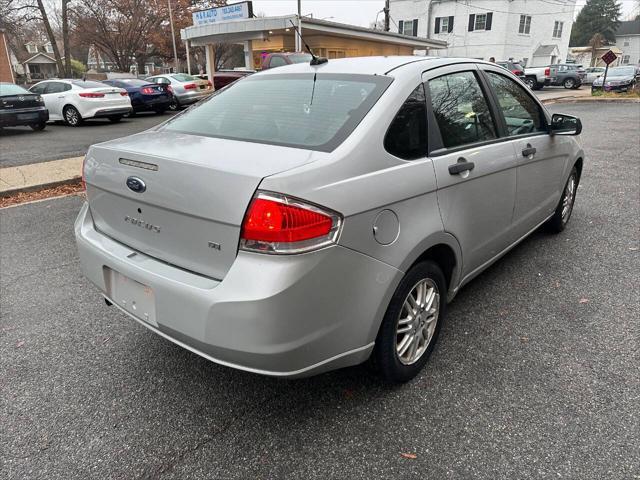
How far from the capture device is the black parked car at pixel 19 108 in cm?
1298

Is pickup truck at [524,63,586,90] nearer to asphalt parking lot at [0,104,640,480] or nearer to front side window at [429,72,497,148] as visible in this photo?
asphalt parking lot at [0,104,640,480]

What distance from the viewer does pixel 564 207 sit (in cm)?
471

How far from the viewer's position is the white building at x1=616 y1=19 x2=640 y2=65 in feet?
222

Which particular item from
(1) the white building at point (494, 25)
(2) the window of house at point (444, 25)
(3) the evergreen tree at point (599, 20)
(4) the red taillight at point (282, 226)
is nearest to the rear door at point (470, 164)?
(4) the red taillight at point (282, 226)

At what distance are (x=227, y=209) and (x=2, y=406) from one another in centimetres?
171

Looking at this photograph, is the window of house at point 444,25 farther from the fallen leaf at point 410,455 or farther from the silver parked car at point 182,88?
the fallen leaf at point 410,455

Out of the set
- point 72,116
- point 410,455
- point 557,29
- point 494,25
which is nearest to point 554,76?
point 494,25

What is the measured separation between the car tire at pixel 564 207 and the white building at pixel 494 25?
3934cm

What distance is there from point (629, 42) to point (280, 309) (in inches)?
3336

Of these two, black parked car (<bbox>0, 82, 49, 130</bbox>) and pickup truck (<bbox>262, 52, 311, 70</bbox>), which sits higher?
pickup truck (<bbox>262, 52, 311, 70</bbox>)

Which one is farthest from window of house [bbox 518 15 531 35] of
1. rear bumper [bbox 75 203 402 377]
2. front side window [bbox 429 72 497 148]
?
rear bumper [bbox 75 203 402 377]

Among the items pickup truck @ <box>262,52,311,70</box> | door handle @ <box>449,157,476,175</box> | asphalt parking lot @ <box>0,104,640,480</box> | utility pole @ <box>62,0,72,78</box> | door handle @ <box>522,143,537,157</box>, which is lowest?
asphalt parking lot @ <box>0,104,640,480</box>

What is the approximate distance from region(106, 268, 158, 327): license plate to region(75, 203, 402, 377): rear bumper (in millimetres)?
54

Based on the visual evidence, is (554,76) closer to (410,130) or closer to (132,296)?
(410,130)
